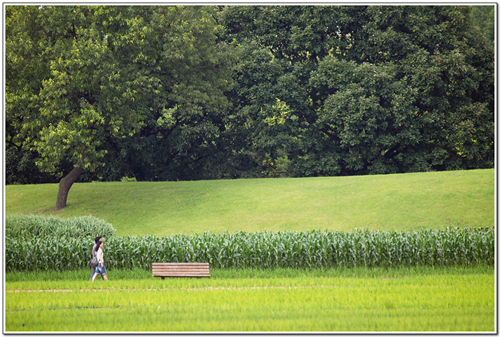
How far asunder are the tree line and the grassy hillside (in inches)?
123

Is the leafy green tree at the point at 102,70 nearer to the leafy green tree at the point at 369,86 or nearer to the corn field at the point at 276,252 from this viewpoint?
the leafy green tree at the point at 369,86

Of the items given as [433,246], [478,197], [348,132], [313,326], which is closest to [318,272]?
[433,246]

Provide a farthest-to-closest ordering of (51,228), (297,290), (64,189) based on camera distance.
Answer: (64,189)
(51,228)
(297,290)

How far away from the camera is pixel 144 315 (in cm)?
909

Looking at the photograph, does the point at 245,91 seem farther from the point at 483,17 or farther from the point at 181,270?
the point at 483,17

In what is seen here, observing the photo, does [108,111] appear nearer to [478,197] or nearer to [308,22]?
[308,22]

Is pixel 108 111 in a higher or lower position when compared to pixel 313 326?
higher

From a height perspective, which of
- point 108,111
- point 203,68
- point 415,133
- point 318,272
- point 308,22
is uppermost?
point 308,22

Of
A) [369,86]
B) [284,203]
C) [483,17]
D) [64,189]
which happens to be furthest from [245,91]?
[483,17]

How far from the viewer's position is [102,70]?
2558 centimetres

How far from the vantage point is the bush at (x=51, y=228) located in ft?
54.6

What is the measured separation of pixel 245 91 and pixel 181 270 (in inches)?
923

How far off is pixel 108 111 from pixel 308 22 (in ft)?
51.3

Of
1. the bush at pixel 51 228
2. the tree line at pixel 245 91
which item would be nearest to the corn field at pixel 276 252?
the bush at pixel 51 228
